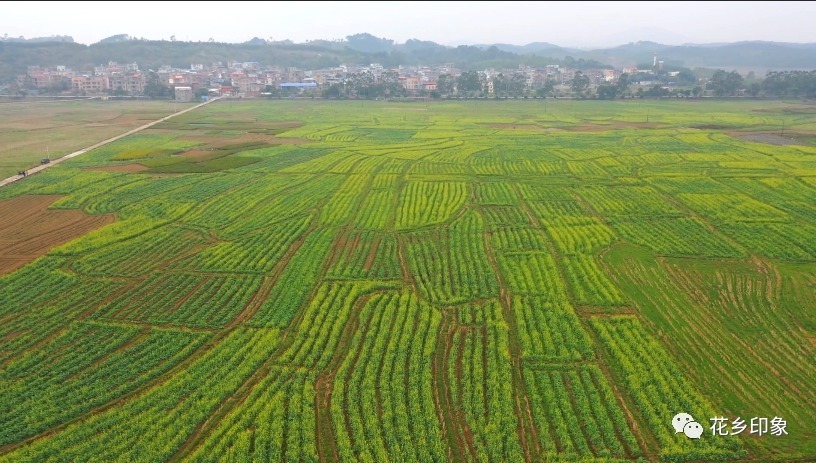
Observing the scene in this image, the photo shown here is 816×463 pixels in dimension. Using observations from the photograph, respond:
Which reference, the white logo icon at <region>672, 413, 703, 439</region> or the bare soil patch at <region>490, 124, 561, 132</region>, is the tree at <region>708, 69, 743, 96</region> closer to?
the bare soil patch at <region>490, 124, 561, 132</region>

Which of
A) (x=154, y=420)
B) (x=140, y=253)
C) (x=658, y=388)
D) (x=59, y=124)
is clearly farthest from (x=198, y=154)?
(x=658, y=388)

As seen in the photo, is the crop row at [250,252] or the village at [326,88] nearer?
the crop row at [250,252]

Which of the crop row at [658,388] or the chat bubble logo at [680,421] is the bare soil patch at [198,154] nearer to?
the crop row at [658,388]

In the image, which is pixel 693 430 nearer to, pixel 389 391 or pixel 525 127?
pixel 389 391

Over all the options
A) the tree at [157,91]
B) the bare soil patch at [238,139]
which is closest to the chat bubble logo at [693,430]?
the bare soil patch at [238,139]

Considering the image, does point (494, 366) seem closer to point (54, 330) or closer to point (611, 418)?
point (611, 418)

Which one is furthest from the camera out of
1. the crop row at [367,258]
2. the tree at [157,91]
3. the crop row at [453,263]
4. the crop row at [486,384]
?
the tree at [157,91]

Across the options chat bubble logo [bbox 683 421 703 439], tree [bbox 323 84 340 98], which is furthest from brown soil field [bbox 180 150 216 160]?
tree [bbox 323 84 340 98]
